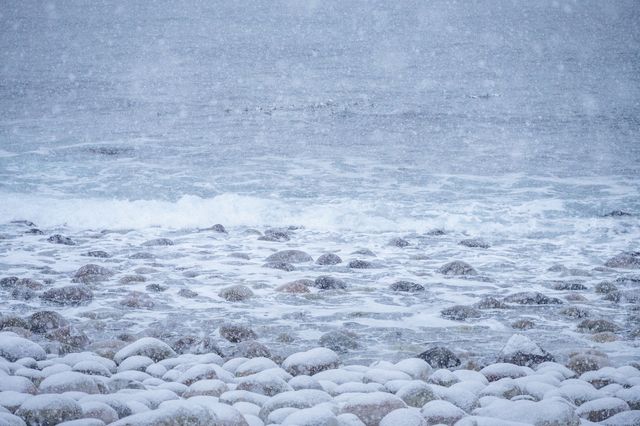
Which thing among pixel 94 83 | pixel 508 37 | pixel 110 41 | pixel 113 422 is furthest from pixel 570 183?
pixel 110 41

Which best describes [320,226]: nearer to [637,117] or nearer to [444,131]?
[444,131]

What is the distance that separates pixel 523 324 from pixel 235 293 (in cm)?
277

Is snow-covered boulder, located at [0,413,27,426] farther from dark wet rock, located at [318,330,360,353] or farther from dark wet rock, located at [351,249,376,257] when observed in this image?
dark wet rock, located at [351,249,376,257]

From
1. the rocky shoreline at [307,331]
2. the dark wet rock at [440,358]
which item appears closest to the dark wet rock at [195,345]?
the rocky shoreline at [307,331]

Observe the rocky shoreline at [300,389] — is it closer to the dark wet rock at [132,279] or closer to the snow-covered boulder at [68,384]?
the snow-covered boulder at [68,384]

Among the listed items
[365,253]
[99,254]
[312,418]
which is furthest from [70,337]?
[365,253]

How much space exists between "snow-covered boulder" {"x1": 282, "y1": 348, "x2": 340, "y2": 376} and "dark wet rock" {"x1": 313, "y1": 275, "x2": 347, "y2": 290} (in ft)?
7.38

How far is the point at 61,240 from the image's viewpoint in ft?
29.7

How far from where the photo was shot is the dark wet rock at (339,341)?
531cm

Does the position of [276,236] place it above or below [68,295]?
above

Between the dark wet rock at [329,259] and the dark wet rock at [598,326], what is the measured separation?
10.1 ft

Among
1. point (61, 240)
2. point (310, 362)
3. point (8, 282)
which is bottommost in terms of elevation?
point (310, 362)

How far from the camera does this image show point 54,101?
26.6 metres

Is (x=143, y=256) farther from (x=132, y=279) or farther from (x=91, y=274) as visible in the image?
(x=132, y=279)
